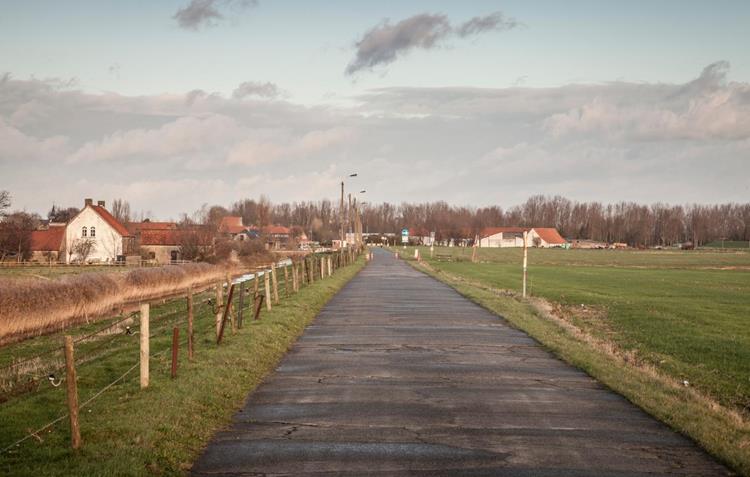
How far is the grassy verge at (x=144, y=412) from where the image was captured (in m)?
7.32

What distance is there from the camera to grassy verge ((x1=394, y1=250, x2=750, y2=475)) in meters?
8.37

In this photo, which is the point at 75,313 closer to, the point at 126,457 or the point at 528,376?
the point at 528,376

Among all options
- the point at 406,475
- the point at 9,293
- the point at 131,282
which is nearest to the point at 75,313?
the point at 9,293

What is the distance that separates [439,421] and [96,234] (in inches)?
3304

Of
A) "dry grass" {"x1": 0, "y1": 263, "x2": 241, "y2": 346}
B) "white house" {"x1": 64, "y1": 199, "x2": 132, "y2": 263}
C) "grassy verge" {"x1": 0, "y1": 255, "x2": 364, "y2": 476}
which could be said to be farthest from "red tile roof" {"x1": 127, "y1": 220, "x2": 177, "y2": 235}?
"grassy verge" {"x1": 0, "y1": 255, "x2": 364, "y2": 476}

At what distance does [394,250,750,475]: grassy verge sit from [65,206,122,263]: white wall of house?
237ft

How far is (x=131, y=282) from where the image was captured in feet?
128

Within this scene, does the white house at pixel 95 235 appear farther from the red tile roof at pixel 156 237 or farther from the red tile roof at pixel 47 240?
the red tile roof at pixel 156 237

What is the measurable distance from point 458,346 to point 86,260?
75.6 metres

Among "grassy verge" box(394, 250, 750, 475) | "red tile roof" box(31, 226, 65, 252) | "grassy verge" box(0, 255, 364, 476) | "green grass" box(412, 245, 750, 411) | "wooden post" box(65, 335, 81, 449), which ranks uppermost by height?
"red tile roof" box(31, 226, 65, 252)

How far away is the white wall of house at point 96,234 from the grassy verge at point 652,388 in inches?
2845

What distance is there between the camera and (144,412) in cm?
919

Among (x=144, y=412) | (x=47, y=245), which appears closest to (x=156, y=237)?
(x=47, y=245)

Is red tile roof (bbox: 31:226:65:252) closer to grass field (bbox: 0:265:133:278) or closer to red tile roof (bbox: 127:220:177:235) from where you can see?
red tile roof (bbox: 127:220:177:235)
